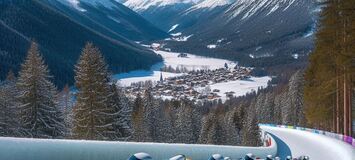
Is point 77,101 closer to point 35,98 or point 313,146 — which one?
point 35,98

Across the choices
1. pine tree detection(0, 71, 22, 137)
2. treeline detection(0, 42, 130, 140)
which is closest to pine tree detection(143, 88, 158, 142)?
pine tree detection(0, 71, 22, 137)

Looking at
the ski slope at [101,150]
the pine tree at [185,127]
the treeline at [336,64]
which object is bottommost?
the pine tree at [185,127]

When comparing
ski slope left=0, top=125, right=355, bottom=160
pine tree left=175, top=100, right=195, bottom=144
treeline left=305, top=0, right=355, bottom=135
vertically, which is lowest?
pine tree left=175, top=100, right=195, bottom=144

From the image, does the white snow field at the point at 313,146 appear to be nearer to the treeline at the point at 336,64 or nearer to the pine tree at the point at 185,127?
the treeline at the point at 336,64

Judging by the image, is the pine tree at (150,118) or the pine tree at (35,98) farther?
the pine tree at (150,118)

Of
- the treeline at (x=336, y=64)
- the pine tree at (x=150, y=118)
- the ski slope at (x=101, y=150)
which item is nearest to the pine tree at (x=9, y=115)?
the ski slope at (x=101, y=150)

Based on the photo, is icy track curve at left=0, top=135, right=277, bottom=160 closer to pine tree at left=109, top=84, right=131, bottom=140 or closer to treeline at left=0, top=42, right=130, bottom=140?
treeline at left=0, top=42, right=130, bottom=140

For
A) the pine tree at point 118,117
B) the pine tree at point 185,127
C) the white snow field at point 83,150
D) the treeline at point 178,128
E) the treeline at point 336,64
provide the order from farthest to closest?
the pine tree at point 185,127
the treeline at point 178,128
the pine tree at point 118,117
the treeline at point 336,64
the white snow field at point 83,150
